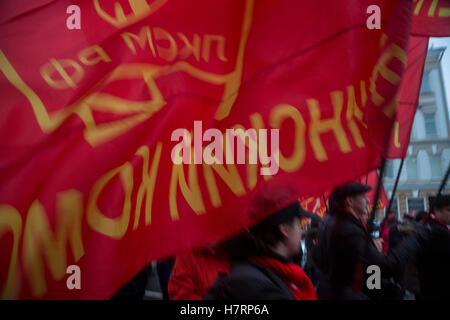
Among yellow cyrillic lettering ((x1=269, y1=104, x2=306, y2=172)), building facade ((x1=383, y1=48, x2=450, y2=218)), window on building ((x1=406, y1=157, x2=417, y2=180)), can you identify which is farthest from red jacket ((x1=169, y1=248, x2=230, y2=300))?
window on building ((x1=406, y1=157, x2=417, y2=180))

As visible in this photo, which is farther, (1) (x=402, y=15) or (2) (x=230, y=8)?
(2) (x=230, y=8)

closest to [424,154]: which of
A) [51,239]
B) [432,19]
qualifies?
[432,19]

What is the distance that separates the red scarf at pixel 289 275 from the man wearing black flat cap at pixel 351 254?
1.57ft

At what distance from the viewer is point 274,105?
63.5 inches

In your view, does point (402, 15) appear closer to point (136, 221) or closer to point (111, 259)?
point (136, 221)

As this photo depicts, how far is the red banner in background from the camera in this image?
6.42 ft

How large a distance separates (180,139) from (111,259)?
0.55 m

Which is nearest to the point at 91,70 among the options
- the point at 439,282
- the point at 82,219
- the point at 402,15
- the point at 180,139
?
the point at 180,139

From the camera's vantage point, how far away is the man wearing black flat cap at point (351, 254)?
2008 mm

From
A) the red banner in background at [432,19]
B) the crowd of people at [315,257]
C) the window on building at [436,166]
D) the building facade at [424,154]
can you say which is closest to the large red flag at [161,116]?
the crowd of people at [315,257]

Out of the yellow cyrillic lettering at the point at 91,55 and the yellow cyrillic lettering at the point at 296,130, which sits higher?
the yellow cyrillic lettering at the point at 91,55

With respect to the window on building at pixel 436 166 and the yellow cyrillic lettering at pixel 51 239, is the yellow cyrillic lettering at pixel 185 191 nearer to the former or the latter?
the yellow cyrillic lettering at pixel 51 239

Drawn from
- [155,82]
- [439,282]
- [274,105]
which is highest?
[155,82]

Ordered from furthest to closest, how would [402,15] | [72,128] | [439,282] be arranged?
[439,282]
[72,128]
[402,15]
